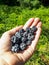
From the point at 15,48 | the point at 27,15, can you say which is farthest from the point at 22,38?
the point at 27,15

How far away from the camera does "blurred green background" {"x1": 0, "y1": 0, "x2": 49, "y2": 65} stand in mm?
4988

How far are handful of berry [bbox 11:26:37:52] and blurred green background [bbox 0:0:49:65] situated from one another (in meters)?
1.15

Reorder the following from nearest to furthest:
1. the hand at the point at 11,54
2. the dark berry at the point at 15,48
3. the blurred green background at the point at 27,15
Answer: the hand at the point at 11,54 → the dark berry at the point at 15,48 → the blurred green background at the point at 27,15

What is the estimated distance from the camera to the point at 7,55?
312cm

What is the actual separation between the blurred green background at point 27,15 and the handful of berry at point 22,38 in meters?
1.15

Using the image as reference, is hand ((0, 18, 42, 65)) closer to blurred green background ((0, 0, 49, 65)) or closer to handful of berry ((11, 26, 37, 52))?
handful of berry ((11, 26, 37, 52))

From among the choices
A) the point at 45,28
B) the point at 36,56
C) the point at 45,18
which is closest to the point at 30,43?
the point at 36,56

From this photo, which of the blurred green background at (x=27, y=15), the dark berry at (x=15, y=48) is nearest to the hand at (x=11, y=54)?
the dark berry at (x=15, y=48)

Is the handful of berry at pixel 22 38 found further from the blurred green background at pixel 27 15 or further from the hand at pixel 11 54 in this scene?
the blurred green background at pixel 27 15

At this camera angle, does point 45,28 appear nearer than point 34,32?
No

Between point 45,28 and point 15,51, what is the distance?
267 cm

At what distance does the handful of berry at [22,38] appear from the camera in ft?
10.8

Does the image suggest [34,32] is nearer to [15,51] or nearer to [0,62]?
[15,51]

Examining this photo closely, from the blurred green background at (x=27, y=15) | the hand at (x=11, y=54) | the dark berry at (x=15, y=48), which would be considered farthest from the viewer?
the blurred green background at (x=27, y=15)
